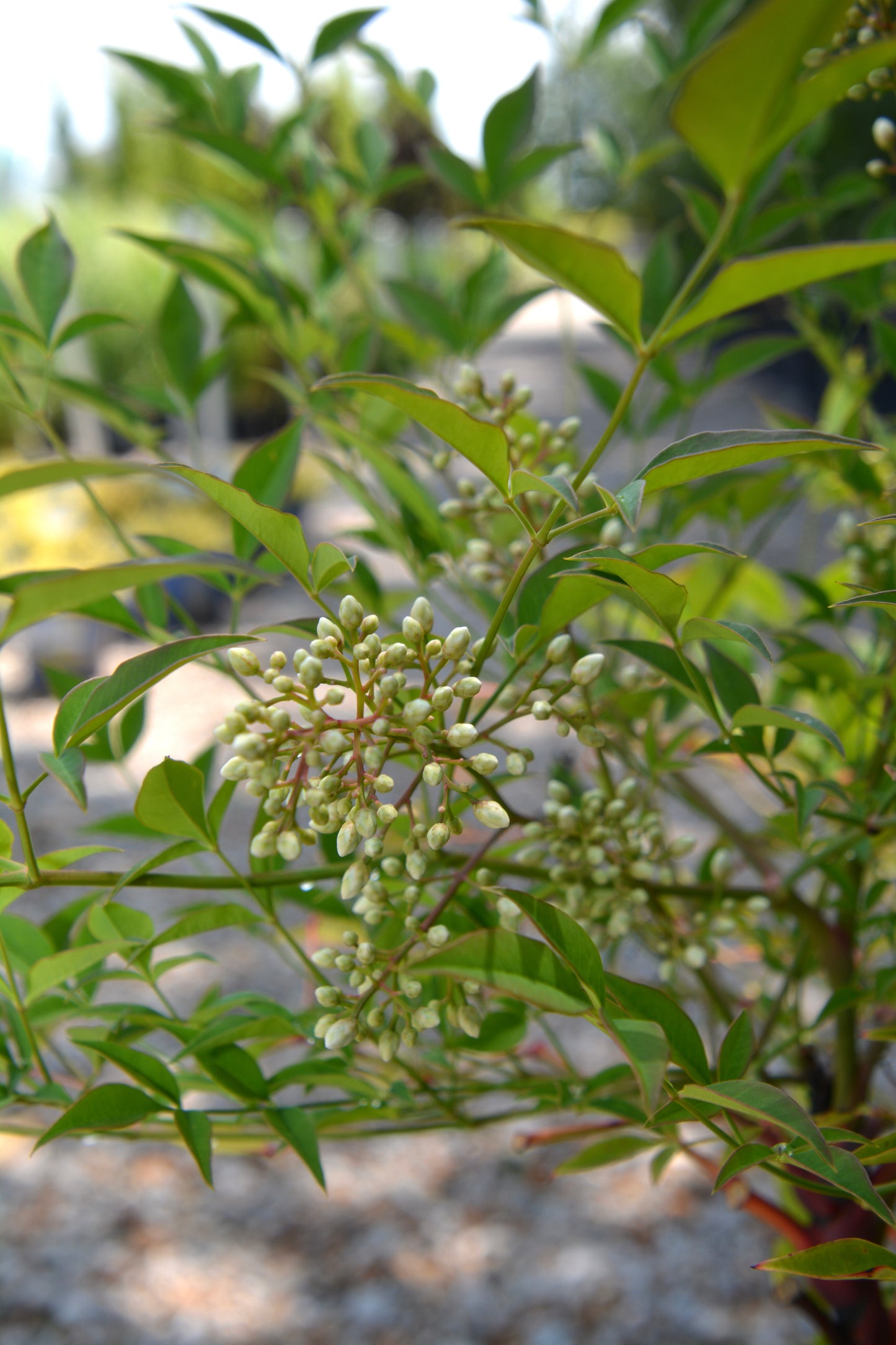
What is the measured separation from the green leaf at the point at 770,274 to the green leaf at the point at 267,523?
4.5 inches

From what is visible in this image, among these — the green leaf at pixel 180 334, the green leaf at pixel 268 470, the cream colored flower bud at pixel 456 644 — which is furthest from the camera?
the green leaf at pixel 180 334

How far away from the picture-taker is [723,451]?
0.24m

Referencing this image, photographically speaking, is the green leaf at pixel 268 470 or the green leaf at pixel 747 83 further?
the green leaf at pixel 268 470

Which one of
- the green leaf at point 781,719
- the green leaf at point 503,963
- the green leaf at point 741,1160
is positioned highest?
the green leaf at point 781,719

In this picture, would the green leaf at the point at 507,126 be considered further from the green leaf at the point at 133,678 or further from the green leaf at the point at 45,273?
the green leaf at the point at 133,678

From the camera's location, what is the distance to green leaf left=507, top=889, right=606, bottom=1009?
0.28 meters

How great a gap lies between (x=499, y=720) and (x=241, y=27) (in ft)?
1.20

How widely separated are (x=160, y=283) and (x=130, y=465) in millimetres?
4957

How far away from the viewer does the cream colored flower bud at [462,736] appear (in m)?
0.29

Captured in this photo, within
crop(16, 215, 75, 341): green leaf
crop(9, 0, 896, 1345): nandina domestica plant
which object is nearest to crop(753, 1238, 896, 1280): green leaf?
crop(9, 0, 896, 1345): nandina domestica plant

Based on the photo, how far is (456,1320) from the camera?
1045 mm

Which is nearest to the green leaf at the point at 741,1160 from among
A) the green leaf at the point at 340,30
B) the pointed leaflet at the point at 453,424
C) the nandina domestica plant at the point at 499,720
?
the nandina domestica plant at the point at 499,720

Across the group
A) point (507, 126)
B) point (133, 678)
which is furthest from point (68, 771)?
point (507, 126)

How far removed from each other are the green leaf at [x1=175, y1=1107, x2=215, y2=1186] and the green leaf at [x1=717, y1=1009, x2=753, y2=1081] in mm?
172
